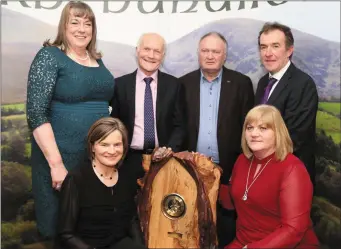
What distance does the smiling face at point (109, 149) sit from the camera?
225 cm

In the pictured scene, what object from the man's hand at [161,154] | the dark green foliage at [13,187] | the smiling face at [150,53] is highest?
the smiling face at [150,53]

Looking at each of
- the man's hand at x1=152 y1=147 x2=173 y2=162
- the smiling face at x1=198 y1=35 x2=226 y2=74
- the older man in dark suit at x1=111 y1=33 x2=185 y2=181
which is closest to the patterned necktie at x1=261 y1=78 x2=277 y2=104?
the smiling face at x1=198 y1=35 x2=226 y2=74

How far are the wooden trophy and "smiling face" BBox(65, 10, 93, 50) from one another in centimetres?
87

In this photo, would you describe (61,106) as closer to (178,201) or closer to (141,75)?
(141,75)

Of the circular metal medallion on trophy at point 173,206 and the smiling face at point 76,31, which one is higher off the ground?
the smiling face at point 76,31

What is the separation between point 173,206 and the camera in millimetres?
2359

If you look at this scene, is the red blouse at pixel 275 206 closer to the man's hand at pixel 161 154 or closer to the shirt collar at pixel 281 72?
the man's hand at pixel 161 154

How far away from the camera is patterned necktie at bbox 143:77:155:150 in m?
2.69

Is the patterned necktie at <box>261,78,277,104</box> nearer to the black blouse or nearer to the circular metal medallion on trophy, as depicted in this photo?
the circular metal medallion on trophy

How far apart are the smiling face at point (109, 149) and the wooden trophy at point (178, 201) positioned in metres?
0.24

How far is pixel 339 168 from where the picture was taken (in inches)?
115

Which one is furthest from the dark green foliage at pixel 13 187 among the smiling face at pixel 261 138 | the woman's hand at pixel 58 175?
the smiling face at pixel 261 138

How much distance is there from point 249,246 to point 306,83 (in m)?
1.14

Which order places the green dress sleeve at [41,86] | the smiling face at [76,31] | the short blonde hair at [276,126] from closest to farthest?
the short blonde hair at [276,126], the green dress sleeve at [41,86], the smiling face at [76,31]
